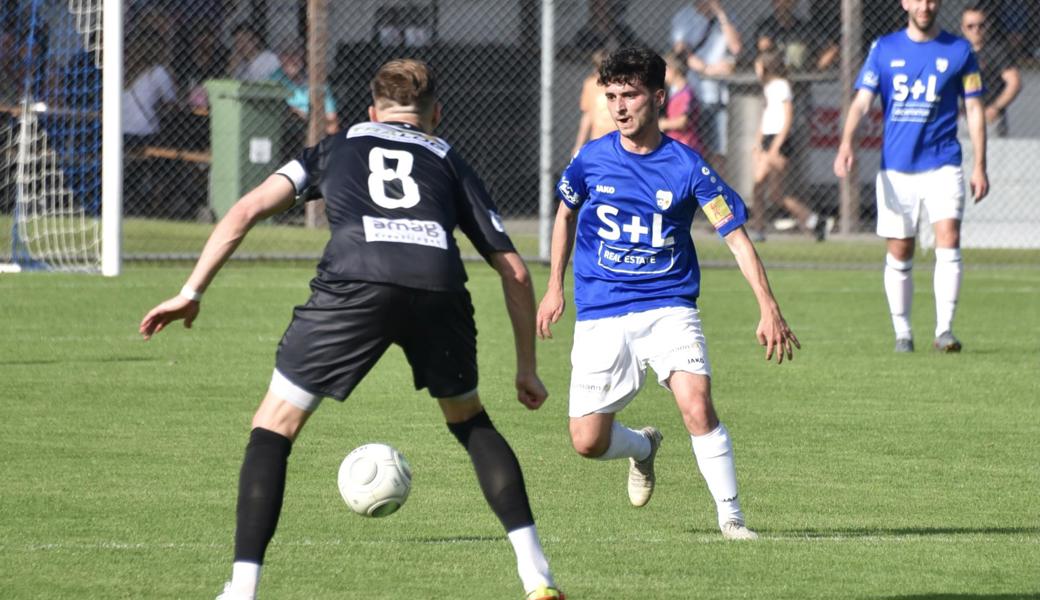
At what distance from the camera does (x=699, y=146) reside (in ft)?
68.8

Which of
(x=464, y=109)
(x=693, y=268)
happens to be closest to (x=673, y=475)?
(x=693, y=268)

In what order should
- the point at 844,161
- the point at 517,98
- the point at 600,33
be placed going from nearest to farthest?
the point at 844,161
the point at 517,98
the point at 600,33

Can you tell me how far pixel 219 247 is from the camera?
4.95 m

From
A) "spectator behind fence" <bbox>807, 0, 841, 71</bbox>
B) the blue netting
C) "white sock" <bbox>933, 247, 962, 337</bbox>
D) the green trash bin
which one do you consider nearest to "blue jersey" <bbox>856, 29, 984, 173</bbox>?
"white sock" <bbox>933, 247, 962, 337</bbox>

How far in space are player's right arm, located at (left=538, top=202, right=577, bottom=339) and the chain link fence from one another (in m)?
10.6

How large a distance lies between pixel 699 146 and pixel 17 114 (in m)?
7.58

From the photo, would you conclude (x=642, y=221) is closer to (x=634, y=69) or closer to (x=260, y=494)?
(x=634, y=69)

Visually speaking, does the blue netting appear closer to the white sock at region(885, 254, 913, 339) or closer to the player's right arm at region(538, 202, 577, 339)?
the white sock at region(885, 254, 913, 339)

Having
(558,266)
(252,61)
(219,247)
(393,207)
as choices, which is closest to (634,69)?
(558,266)

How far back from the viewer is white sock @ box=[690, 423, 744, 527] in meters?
6.25

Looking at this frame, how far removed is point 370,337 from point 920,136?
7.39 metres

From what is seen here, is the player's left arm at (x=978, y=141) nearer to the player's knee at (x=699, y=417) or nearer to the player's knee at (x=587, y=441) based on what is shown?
the player's knee at (x=587, y=441)

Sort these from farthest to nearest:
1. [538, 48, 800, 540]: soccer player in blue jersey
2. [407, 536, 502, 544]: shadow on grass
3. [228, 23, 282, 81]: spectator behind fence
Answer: [228, 23, 282, 81]: spectator behind fence < [538, 48, 800, 540]: soccer player in blue jersey < [407, 536, 502, 544]: shadow on grass

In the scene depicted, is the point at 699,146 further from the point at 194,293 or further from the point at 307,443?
the point at 194,293
